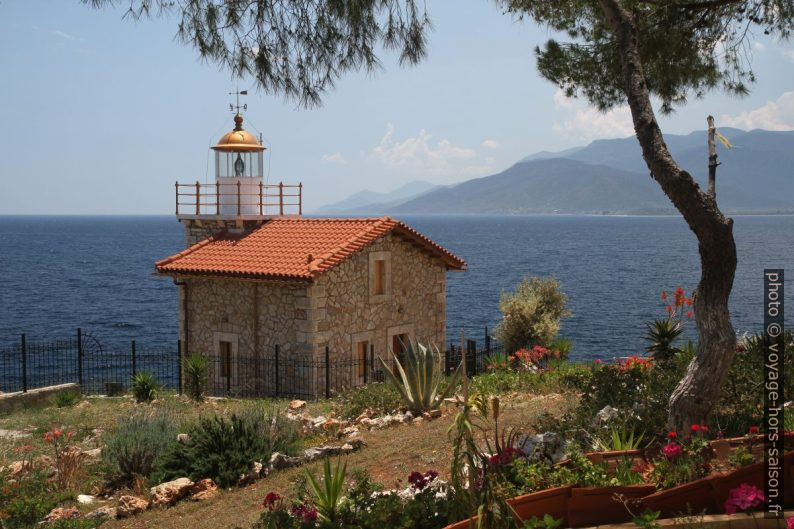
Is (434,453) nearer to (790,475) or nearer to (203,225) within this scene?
(790,475)

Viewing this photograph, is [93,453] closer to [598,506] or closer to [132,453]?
Result: [132,453]

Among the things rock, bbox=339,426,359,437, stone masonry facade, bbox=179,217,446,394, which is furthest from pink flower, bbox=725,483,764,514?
stone masonry facade, bbox=179,217,446,394

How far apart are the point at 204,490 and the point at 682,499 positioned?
20.5ft

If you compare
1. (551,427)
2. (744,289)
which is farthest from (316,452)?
(744,289)

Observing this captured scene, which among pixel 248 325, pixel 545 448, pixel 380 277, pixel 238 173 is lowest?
pixel 248 325

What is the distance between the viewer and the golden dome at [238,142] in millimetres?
26438

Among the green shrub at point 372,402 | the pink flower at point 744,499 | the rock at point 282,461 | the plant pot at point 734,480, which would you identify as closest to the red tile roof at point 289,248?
the green shrub at point 372,402

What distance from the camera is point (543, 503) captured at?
6848 mm

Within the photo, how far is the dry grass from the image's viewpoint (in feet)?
31.9

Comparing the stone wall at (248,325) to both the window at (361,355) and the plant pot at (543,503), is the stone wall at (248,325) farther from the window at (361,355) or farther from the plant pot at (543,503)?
the plant pot at (543,503)

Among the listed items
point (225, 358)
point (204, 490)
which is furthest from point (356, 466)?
point (225, 358)

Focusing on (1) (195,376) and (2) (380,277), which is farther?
(2) (380,277)

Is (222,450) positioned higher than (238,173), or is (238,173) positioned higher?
(238,173)

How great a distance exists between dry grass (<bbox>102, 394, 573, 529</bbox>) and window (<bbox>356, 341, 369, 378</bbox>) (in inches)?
385
